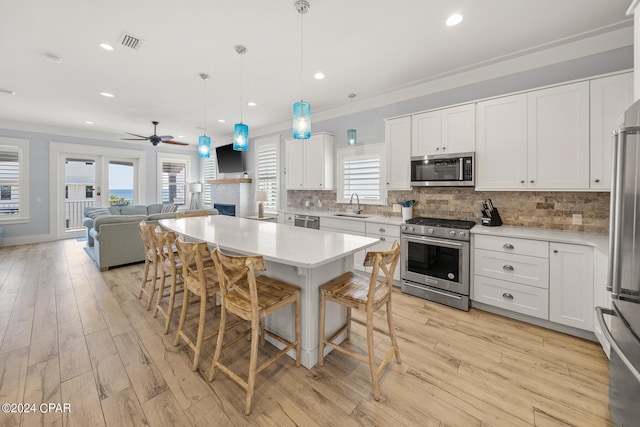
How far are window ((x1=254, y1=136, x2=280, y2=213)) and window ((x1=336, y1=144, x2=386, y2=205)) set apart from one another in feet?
6.16

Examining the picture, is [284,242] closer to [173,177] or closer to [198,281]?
[198,281]

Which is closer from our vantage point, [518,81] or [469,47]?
[469,47]

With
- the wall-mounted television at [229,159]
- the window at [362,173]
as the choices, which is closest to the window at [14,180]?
the wall-mounted television at [229,159]

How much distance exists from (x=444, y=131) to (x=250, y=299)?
2.99m

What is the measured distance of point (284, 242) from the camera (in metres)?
2.12

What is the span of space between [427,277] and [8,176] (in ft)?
29.3

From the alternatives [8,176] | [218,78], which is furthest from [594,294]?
[8,176]

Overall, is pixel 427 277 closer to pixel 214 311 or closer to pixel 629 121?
pixel 629 121

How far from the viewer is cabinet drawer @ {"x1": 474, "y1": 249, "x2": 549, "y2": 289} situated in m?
2.49

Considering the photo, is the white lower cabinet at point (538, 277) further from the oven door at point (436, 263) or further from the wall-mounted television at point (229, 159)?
the wall-mounted television at point (229, 159)

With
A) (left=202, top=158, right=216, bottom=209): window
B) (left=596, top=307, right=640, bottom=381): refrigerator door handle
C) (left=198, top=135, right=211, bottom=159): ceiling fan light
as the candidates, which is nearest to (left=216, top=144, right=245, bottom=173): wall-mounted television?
(left=202, top=158, right=216, bottom=209): window

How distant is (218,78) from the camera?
3.65 meters

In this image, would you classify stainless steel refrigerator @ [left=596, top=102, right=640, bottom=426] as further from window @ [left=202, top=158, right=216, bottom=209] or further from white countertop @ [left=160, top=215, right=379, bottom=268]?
window @ [left=202, top=158, right=216, bottom=209]

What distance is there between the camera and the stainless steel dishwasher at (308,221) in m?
4.40
